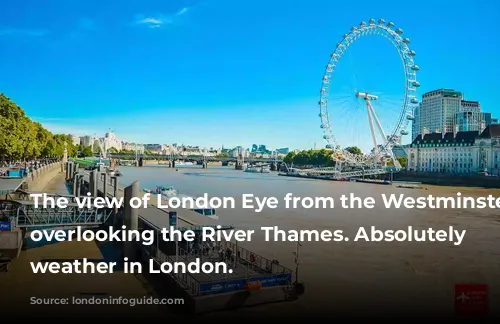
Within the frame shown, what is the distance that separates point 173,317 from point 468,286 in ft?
29.6

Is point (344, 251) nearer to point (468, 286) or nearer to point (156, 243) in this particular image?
point (468, 286)

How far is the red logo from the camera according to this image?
13.2 m

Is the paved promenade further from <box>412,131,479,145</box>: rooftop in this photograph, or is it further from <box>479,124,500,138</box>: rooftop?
<box>412,131,479,145</box>: rooftop

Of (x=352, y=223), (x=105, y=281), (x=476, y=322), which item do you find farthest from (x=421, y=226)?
(x=105, y=281)

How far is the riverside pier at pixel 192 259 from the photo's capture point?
12133 mm

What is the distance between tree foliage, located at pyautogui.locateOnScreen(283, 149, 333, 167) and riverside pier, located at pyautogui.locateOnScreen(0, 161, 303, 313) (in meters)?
103

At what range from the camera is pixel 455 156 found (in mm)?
92750

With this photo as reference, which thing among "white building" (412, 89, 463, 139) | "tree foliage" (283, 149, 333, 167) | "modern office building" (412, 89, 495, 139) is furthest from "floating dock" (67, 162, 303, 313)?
"white building" (412, 89, 463, 139)

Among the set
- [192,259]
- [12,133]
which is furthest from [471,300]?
[12,133]

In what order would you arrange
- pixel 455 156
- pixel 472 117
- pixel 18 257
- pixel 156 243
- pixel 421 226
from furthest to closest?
pixel 472 117, pixel 455 156, pixel 421 226, pixel 18 257, pixel 156 243

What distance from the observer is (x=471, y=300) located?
14.2 metres

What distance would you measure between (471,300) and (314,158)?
388 feet

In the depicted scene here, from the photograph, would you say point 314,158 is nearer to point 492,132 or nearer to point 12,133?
point 492,132

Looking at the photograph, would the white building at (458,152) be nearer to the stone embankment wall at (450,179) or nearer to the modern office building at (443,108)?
the stone embankment wall at (450,179)
